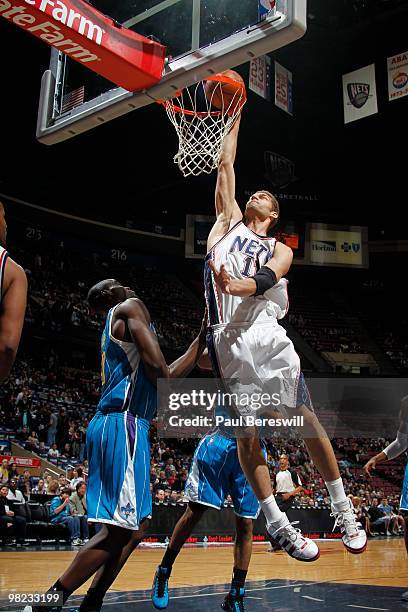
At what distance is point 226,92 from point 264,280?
1834 millimetres

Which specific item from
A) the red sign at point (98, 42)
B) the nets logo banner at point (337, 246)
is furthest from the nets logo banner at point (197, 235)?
the red sign at point (98, 42)

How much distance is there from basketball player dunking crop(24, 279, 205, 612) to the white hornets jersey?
2.14ft

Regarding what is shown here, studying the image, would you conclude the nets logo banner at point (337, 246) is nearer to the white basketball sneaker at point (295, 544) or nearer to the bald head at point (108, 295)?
the bald head at point (108, 295)

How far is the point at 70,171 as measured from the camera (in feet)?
62.6

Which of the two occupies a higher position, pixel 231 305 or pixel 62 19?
pixel 62 19

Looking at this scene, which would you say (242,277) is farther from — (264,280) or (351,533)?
(351,533)

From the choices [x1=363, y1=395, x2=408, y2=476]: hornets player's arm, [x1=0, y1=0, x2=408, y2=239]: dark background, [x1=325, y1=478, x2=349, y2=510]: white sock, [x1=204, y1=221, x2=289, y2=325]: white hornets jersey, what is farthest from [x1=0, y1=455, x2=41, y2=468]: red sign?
[x1=325, y1=478, x2=349, y2=510]: white sock

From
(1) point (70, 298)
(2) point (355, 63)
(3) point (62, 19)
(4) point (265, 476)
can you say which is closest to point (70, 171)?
(1) point (70, 298)

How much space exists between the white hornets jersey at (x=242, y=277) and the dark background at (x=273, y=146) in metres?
10.4

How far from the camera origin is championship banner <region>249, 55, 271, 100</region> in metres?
13.9

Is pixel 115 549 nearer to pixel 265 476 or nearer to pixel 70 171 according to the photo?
pixel 265 476

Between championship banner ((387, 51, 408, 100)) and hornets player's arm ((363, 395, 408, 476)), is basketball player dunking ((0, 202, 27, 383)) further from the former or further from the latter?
championship banner ((387, 51, 408, 100))

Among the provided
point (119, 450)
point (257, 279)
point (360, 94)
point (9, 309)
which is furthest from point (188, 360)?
point (360, 94)

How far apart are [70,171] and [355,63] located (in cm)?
876
